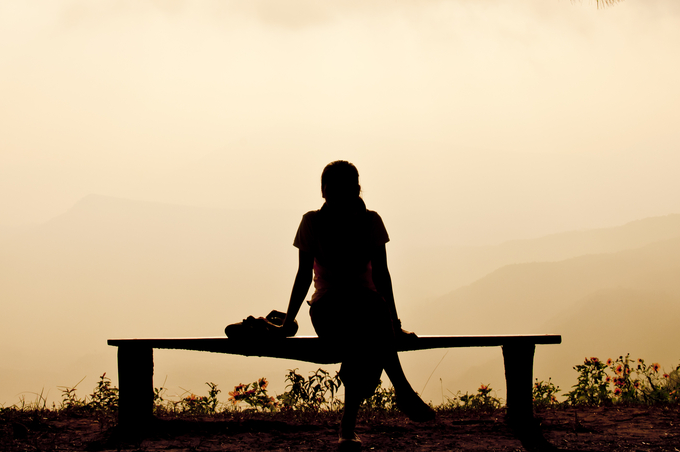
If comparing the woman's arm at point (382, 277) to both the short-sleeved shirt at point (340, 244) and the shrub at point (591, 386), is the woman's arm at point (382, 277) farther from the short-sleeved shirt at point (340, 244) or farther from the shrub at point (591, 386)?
the shrub at point (591, 386)

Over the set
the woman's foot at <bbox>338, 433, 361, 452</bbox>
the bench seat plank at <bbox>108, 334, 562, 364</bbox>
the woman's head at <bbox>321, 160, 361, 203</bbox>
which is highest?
the woman's head at <bbox>321, 160, 361, 203</bbox>

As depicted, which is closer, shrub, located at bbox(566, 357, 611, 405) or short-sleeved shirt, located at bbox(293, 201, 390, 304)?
short-sleeved shirt, located at bbox(293, 201, 390, 304)

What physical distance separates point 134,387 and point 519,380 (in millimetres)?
2810

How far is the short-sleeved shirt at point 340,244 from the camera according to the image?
3.13m

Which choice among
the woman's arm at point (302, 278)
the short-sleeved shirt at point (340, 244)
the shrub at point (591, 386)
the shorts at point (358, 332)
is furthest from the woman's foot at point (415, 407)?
the shrub at point (591, 386)

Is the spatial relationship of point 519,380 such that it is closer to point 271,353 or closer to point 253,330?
point 271,353

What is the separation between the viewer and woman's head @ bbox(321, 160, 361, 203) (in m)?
3.18

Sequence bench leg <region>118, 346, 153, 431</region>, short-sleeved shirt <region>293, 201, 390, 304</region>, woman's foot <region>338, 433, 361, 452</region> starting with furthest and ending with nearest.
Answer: bench leg <region>118, 346, 153, 431</region>
short-sleeved shirt <region>293, 201, 390, 304</region>
woman's foot <region>338, 433, 361, 452</region>

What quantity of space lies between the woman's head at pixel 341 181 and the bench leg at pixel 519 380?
1.77 m

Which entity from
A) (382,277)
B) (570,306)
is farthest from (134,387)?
(570,306)

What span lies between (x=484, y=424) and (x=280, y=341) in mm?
1864

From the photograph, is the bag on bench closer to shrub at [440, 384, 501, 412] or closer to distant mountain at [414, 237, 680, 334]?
shrub at [440, 384, 501, 412]

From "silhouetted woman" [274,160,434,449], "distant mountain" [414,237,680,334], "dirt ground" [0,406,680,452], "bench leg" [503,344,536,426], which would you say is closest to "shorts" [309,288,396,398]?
"silhouetted woman" [274,160,434,449]

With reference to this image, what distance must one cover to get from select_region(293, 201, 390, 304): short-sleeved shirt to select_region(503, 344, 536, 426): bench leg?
1.42 metres
